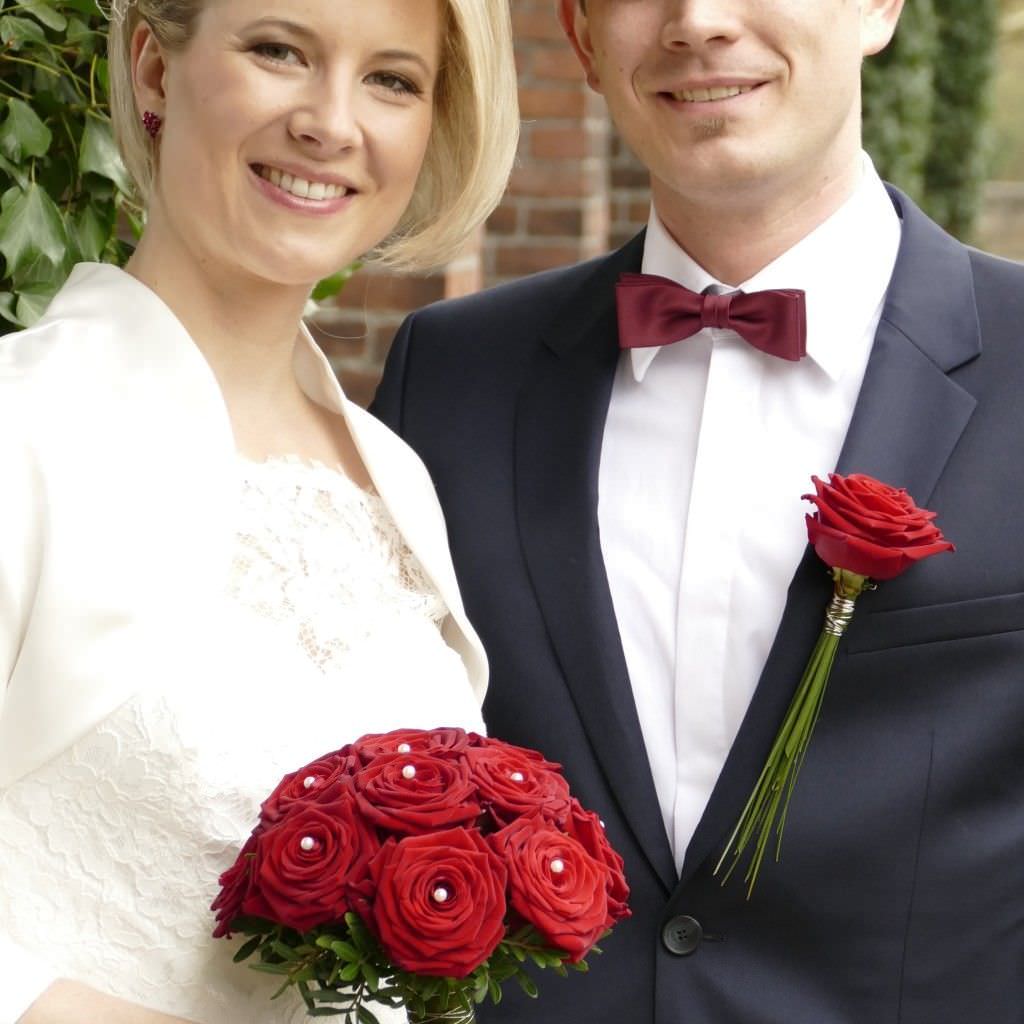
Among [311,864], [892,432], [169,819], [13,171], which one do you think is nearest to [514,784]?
[311,864]

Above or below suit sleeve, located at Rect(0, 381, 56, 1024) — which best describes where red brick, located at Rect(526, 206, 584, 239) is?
below

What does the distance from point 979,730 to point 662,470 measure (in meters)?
0.61

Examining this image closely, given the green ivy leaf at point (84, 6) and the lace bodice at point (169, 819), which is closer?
the lace bodice at point (169, 819)

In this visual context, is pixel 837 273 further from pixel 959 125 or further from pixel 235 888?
pixel 959 125

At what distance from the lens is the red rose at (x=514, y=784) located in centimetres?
176

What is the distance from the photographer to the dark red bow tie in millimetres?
2443

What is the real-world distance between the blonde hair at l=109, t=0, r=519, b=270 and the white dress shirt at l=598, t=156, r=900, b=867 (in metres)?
0.35

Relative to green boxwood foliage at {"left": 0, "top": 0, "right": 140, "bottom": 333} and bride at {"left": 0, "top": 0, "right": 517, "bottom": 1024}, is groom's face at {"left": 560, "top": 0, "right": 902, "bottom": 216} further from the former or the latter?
green boxwood foliage at {"left": 0, "top": 0, "right": 140, "bottom": 333}

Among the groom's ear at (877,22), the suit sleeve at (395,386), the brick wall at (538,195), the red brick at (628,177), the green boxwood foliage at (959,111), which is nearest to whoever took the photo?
the groom's ear at (877,22)

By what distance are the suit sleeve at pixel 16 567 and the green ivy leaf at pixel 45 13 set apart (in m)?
0.62

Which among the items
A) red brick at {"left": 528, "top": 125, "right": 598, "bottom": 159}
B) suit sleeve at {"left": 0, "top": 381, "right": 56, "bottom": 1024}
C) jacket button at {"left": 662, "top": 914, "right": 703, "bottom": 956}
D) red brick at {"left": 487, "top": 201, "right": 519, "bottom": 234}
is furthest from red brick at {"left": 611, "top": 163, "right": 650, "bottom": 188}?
suit sleeve at {"left": 0, "top": 381, "right": 56, "bottom": 1024}

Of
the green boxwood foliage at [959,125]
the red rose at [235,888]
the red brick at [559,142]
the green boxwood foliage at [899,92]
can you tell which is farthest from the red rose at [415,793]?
the green boxwood foliage at [959,125]

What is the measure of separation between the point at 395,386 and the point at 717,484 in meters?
0.64

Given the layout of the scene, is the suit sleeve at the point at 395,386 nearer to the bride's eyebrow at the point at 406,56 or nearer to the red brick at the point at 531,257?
the bride's eyebrow at the point at 406,56
